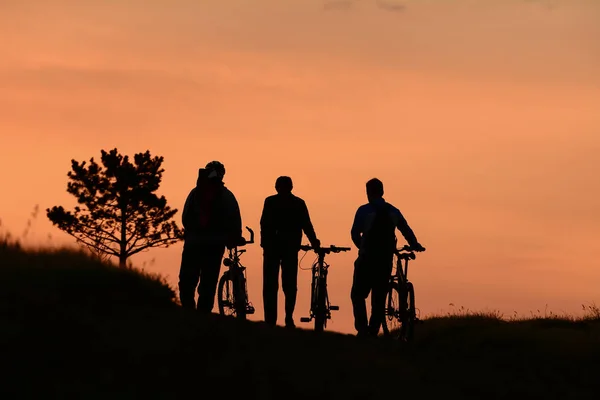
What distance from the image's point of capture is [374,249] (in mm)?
16125

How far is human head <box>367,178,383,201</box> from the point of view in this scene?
1593cm

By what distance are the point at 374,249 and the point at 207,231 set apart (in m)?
2.42

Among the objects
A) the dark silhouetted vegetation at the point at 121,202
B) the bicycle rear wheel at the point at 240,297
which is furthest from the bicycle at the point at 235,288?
the dark silhouetted vegetation at the point at 121,202

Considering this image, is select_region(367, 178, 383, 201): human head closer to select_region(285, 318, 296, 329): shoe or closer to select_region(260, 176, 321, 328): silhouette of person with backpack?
select_region(260, 176, 321, 328): silhouette of person with backpack

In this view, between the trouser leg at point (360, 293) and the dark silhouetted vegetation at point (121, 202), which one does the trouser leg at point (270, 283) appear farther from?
the dark silhouetted vegetation at point (121, 202)

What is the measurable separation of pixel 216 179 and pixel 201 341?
3.94 metres

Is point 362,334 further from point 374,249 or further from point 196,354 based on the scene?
point 196,354

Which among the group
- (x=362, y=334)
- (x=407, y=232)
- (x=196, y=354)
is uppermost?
(x=407, y=232)

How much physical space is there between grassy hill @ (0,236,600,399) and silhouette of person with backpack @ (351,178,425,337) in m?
0.82

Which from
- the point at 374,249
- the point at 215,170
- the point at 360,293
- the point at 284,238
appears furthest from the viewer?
the point at 284,238

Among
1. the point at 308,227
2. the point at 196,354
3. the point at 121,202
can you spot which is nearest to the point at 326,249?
the point at 308,227

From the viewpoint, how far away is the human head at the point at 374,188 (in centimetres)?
1593

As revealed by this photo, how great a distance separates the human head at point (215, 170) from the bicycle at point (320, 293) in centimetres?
207

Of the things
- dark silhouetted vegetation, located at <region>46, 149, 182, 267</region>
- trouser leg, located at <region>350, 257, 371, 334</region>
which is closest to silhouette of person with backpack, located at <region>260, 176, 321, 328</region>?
trouser leg, located at <region>350, 257, 371, 334</region>
